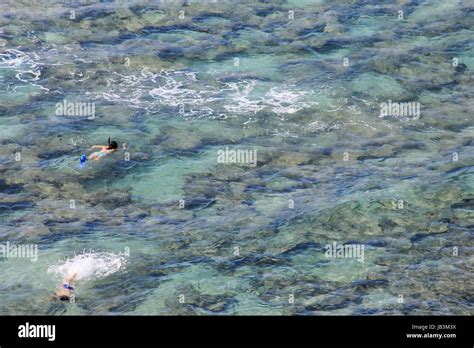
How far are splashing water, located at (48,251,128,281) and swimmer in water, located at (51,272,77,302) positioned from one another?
0.85ft

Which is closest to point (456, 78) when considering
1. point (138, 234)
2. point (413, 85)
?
point (413, 85)

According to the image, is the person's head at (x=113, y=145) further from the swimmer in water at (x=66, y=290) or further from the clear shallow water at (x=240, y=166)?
the swimmer in water at (x=66, y=290)

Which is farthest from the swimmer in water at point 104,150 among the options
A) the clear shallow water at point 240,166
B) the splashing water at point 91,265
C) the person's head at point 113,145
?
the splashing water at point 91,265

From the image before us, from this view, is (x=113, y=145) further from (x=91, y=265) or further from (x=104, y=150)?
(x=91, y=265)

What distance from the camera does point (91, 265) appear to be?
2653cm

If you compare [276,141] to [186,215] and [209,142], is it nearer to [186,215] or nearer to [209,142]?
[209,142]

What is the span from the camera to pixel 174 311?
79.7 ft

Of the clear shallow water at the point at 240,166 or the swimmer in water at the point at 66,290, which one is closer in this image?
the swimmer in water at the point at 66,290

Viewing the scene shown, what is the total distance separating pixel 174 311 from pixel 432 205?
34.3 ft

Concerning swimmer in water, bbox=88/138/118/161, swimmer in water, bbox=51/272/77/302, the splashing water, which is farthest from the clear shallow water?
swimmer in water, bbox=88/138/118/161

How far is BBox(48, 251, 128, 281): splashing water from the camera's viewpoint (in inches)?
1026

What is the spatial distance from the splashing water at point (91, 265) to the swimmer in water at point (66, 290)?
26cm

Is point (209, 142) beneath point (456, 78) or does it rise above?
beneath

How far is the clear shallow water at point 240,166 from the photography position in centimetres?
2552
